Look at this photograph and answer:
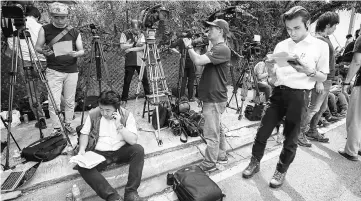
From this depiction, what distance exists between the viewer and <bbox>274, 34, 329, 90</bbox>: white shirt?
2.62 m

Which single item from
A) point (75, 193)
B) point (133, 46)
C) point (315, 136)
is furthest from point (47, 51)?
point (315, 136)

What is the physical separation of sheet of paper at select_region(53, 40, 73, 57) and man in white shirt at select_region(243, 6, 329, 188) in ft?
9.93

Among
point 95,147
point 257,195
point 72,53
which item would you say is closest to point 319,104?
A: point 257,195

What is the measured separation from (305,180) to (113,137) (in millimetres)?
2683

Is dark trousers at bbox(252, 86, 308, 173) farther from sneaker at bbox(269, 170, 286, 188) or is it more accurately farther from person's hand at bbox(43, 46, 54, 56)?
person's hand at bbox(43, 46, 54, 56)

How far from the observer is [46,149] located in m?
3.25

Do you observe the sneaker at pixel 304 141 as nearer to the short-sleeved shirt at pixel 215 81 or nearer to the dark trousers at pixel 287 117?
the dark trousers at pixel 287 117

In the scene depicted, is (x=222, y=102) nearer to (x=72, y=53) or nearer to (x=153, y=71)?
(x=153, y=71)

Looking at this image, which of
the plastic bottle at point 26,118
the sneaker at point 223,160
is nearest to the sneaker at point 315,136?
the sneaker at point 223,160

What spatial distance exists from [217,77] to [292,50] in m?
0.95

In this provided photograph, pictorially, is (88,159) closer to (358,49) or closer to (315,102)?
(315,102)

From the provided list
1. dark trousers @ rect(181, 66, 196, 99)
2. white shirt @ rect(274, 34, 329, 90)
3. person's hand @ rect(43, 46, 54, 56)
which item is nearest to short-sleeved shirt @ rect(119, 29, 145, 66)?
dark trousers @ rect(181, 66, 196, 99)

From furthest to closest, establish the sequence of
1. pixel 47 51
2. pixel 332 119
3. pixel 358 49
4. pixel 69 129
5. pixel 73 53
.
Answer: pixel 332 119 < pixel 69 129 < pixel 73 53 < pixel 47 51 < pixel 358 49

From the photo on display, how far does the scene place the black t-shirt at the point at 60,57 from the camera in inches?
140
